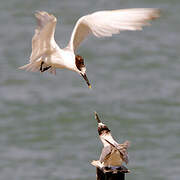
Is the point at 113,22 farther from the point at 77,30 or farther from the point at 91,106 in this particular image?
the point at 91,106

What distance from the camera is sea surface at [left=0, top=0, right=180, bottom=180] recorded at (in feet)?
29.3

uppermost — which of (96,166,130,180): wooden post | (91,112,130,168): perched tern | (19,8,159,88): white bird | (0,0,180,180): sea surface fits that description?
(0,0,180,180): sea surface

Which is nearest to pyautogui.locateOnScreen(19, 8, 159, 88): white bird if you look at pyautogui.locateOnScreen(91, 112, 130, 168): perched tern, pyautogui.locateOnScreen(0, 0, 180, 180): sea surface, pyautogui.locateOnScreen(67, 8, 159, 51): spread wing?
pyautogui.locateOnScreen(67, 8, 159, 51): spread wing

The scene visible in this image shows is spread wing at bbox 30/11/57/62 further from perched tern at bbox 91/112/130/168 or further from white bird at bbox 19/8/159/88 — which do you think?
perched tern at bbox 91/112/130/168

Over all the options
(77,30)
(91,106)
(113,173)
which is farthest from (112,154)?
(91,106)

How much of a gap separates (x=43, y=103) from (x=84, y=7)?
3.19m

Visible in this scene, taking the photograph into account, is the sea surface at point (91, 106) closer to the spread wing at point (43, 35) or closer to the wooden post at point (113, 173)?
the spread wing at point (43, 35)

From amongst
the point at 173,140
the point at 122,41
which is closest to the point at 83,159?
the point at 173,140

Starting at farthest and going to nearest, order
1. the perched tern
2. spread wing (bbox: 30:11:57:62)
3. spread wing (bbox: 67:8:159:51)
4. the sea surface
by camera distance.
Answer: the sea surface → spread wing (bbox: 30:11:57:62) → spread wing (bbox: 67:8:159:51) → the perched tern

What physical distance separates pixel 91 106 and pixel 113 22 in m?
5.14

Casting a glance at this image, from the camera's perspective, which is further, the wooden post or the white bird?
the white bird

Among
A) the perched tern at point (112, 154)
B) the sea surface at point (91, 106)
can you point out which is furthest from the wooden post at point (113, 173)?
the sea surface at point (91, 106)

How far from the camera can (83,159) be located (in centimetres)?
900

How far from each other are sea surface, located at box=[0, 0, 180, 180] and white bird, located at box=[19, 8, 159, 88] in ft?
11.1
